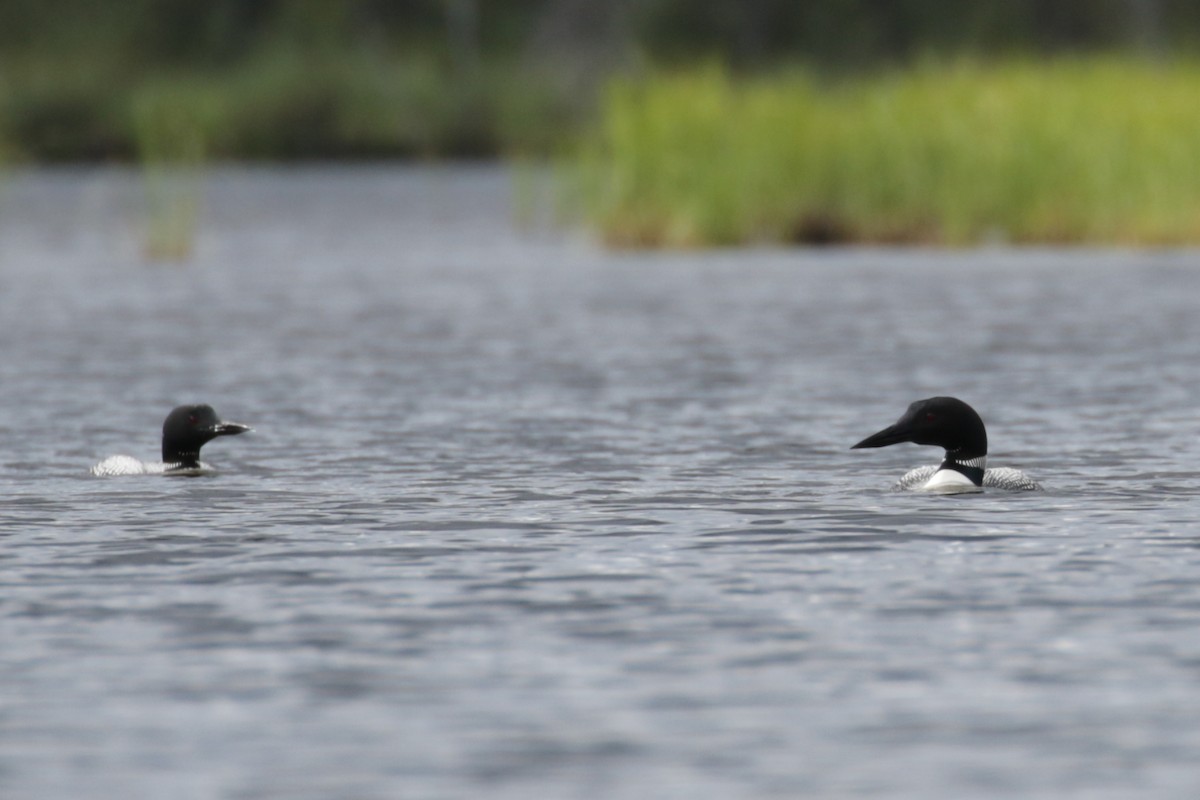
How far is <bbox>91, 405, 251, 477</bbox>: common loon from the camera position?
11.0m

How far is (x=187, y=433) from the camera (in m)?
11.0

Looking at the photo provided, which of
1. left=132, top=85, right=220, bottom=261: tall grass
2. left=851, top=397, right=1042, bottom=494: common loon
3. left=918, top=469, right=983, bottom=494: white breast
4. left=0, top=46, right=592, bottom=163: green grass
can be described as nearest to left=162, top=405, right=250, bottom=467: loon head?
left=851, top=397, right=1042, bottom=494: common loon

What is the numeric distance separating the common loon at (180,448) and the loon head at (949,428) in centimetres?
307

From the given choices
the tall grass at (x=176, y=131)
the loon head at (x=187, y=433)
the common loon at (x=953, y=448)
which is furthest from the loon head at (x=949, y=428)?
the tall grass at (x=176, y=131)

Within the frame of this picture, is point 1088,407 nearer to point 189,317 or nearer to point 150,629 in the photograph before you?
point 150,629

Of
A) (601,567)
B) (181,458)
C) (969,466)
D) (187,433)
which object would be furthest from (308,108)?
(601,567)

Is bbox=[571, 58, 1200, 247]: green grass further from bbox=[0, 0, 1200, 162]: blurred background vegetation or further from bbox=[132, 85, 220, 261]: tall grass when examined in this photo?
bbox=[0, 0, 1200, 162]: blurred background vegetation

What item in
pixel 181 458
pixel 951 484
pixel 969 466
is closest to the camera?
pixel 951 484

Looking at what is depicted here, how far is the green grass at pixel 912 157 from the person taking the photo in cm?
2416

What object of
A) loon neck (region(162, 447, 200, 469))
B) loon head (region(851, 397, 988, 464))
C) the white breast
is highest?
loon head (region(851, 397, 988, 464))

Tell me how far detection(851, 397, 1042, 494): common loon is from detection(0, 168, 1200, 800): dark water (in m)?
0.17

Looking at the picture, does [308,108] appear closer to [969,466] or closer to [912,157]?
[912,157]

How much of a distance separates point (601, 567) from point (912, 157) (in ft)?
54.8

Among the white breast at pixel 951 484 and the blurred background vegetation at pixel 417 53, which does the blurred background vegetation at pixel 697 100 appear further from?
the white breast at pixel 951 484
